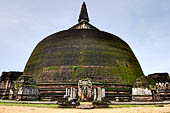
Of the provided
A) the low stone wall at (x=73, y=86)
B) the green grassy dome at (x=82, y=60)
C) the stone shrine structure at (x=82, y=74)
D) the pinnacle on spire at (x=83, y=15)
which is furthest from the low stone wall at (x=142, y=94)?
the pinnacle on spire at (x=83, y=15)

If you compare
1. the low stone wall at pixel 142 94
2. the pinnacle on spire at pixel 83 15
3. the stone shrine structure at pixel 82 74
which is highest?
the pinnacle on spire at pixel 83 15

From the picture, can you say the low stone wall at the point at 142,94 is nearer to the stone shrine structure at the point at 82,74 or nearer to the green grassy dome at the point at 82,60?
the stone shrine structure at the point at 82,74

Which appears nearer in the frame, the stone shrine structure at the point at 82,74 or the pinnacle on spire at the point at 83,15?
the stone shrine structure at the point at 82,74

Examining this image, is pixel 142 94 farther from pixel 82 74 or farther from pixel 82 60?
pixel 82 60

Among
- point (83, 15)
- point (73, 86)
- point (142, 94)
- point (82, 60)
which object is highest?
point (83, 15)

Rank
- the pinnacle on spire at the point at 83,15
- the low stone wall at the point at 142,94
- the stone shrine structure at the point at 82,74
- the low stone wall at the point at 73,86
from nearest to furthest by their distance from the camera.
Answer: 1. the low stone wall at the point at 142,94
2. the stone shrine structure at the point at 82,74
3. the low stone wall at the point at 73,86
4. the pinnacle on spire at the point at 83,15

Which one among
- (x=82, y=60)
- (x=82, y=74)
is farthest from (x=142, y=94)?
(x=82, y=60)

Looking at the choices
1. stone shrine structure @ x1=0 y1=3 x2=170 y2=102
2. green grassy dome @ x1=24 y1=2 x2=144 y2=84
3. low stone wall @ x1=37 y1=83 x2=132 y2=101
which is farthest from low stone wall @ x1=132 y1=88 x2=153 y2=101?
green grassy dome @ x1=24 y1=2 x2=144 y2=84

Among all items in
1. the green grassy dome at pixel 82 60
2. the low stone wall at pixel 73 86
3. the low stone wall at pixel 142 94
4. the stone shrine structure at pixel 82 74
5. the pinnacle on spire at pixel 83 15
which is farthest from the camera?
the pinnacle on spire at pixel 83 15

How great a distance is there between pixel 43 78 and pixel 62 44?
24.8 ft

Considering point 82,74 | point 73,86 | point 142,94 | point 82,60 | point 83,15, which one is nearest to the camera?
point 142,94

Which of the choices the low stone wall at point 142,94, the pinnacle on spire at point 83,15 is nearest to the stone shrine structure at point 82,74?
the low stone wall at point 142,94

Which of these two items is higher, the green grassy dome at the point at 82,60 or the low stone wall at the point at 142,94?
the green grassy dome at the point at 82,60

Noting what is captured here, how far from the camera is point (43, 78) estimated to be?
1017 inches
